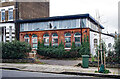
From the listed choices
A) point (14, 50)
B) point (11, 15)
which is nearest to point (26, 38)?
point (11, 15)

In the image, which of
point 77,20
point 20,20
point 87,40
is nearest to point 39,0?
point 20,20

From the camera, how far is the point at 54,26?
25031 mm

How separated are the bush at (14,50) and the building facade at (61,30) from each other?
580 centimetres

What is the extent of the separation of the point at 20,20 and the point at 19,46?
890 centimetres

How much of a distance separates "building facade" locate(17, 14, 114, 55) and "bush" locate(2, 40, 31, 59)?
5800mm

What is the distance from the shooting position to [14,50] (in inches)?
776

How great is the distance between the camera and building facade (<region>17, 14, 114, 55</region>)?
2311 centimetres

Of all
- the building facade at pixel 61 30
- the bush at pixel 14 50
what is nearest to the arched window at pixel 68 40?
the building facade at pixel 61 30

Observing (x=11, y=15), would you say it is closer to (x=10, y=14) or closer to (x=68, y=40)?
(x=10, y=14)

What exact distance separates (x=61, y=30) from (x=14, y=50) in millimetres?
7658

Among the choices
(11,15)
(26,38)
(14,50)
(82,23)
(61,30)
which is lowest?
(14,50)

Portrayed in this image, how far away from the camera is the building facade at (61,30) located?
75.8ft

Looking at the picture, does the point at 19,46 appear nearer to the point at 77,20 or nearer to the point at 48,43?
the point at 48,43

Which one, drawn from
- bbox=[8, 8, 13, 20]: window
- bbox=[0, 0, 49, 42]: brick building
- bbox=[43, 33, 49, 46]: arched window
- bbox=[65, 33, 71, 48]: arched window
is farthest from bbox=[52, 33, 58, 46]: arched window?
bbox=[8, 8, 13, 20]: window
